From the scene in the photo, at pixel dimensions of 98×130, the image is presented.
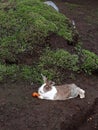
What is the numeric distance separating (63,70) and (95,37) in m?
2.47

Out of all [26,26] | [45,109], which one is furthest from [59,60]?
[45,109]

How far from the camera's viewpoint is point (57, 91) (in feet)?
21.0

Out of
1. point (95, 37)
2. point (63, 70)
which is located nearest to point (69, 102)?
point (63, 70)

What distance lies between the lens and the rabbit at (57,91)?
6371mm

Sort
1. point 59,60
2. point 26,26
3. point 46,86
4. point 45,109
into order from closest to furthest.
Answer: point 45,109, point 46,86, point 59,60, point 26,26

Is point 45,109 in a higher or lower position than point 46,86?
lower

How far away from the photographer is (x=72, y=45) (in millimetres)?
8039

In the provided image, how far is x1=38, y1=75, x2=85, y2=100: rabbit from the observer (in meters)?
6.37

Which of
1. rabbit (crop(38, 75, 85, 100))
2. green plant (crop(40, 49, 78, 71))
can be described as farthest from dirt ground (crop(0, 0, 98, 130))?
green plant (crop(40, 49, 78, 71))

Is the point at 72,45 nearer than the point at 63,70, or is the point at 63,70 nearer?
the point at 63,70

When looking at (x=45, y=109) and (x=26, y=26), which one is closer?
(x=45, y=109)

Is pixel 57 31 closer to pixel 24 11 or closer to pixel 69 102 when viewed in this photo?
pixel 24 11

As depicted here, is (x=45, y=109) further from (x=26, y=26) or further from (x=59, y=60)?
(x=26, y=26)

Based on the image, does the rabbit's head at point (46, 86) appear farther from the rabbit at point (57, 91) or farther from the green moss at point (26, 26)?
the green moss at point (26, 26)
